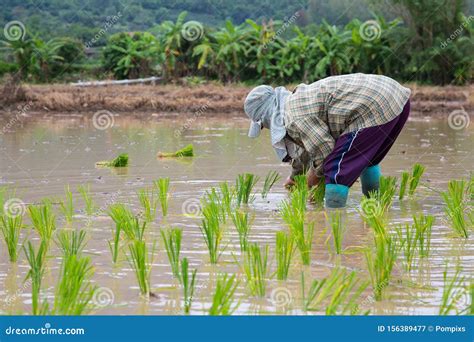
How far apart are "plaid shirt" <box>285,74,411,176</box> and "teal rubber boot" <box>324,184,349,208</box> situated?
24 centimetres

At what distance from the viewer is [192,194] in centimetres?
728

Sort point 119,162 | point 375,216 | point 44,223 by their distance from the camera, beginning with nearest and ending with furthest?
point 375,216 < point 44,223 < point 119,162

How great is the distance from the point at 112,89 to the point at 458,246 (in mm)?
13521

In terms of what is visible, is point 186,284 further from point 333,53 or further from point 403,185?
point 333,53

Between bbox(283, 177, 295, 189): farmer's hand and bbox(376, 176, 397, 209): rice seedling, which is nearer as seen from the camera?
bbox(376, 176, 397, 209): rice seedling

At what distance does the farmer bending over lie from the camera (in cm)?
611

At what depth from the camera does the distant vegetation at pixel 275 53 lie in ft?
63.3

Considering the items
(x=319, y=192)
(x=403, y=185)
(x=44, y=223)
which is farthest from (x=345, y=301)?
(x=403, y=185)

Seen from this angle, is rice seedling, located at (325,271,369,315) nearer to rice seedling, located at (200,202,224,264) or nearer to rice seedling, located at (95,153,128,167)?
rice seedling, located at (200,202,224,264)

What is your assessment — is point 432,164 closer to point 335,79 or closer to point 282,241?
point 335,79

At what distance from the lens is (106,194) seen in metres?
7.32

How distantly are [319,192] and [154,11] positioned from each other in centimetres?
→ 2417

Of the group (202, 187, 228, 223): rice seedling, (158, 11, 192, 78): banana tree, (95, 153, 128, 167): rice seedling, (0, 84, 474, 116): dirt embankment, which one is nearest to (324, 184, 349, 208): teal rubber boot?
(202, 187, 228, 223): rice seedling

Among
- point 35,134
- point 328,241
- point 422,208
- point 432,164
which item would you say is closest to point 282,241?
point 328,241
